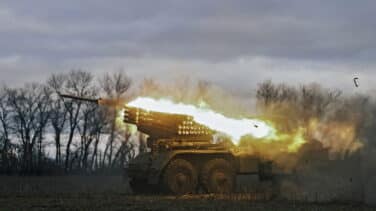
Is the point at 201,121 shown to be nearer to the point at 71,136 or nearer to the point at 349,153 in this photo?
the point at 349,153

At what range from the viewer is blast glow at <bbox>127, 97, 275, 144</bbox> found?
112 feet

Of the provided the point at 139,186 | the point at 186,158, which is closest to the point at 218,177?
the point at 186,158

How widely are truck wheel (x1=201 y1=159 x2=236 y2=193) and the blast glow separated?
1757mm

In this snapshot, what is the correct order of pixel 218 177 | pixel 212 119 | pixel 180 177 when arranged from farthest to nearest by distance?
pixel 212 119 < pixel 218 177 < pixel 180 177

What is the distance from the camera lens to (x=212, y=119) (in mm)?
34406

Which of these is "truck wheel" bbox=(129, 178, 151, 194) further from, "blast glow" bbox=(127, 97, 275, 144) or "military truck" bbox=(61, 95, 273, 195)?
"blast glow" bbox=(127, 97, 275, 144)

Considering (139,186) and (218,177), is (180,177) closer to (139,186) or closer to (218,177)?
(218,177)

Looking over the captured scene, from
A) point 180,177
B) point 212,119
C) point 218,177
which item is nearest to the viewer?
point 180,177

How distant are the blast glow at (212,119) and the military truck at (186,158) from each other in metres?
0.28

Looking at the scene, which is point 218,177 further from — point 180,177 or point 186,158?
point 180,177

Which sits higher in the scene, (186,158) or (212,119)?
(212,119)

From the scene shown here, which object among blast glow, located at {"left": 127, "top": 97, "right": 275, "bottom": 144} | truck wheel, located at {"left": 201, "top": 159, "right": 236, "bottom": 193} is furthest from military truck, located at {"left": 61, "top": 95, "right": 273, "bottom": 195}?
blast glow, located at {"left": 127, "top": 97, "right": 275, "bottom": 144}

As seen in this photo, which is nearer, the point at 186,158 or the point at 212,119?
the point at 186,158

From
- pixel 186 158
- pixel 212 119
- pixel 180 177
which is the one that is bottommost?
pixel 180 177
